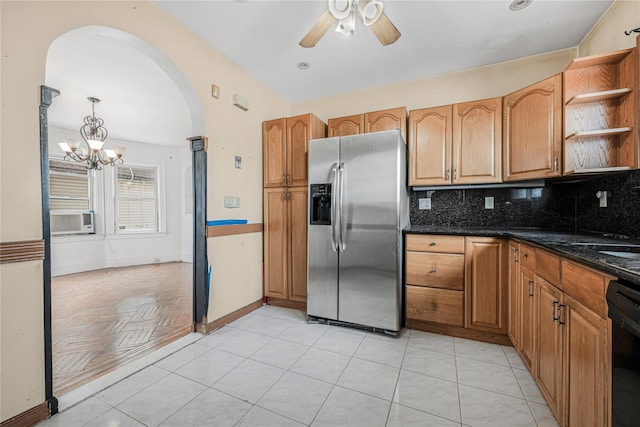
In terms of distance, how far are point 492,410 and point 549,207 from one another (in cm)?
206

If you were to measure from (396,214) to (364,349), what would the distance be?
1175 millimetres

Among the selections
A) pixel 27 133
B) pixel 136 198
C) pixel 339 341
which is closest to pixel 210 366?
pixel 339 341

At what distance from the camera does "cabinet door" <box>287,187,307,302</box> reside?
3.05 m

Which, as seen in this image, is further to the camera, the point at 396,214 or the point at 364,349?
the point at 396,214

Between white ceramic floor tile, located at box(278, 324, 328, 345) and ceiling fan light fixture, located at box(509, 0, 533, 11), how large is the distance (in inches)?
122

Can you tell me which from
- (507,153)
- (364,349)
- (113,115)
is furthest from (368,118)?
(113,115)

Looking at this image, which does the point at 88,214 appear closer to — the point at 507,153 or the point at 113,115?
the point at 113,115

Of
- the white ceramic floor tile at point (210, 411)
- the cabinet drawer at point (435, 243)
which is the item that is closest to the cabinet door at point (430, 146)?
the cabinet drawer at point (435, 243)

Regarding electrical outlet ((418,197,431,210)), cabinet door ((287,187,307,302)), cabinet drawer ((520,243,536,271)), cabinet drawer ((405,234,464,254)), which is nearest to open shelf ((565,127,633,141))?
cabinet drawer ((520,243,536,271))

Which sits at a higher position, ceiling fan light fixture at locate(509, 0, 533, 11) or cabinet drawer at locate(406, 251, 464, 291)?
ceiling fan light fixture at locate(509, 0, 533, 11)

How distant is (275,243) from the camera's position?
10.5 ft

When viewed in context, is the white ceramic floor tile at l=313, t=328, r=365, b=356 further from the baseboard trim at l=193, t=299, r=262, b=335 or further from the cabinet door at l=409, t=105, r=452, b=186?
the cabinet door at l=409, t=105, r=452, b=186

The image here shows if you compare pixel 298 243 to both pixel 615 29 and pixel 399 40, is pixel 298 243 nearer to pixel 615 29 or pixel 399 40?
pixel 399 40

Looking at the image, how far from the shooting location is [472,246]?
7.64ft
